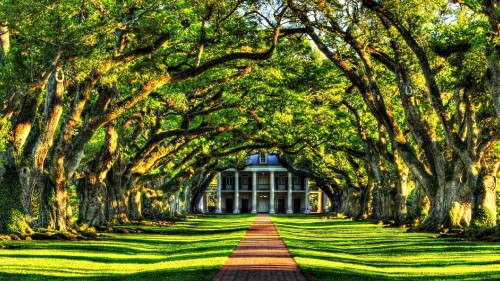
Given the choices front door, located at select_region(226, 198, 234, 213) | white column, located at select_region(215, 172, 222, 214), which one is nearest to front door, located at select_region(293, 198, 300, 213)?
front door, located at select_region(226, 198, 234, 213)

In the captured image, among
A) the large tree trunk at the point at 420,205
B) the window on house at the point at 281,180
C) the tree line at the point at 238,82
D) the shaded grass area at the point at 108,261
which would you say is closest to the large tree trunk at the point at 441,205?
the tree line at the point at 238,82

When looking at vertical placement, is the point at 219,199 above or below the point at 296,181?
below

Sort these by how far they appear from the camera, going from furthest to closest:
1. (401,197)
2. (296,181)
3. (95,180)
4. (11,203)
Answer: (296,181)
(401,197)
(95,180)
(11,203)

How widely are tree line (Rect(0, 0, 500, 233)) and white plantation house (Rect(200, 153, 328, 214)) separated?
3351 inches

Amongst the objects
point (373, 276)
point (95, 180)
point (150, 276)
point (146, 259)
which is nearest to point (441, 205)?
point (146, 259)

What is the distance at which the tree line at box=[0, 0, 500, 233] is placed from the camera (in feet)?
74.6

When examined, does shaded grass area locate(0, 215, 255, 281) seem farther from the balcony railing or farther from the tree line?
the balcony railing

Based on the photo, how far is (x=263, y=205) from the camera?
129750 millimetres

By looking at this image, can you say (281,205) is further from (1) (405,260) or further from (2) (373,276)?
(2) (373,276)

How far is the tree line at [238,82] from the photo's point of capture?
896 inches

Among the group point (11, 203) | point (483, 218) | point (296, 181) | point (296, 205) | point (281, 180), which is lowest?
point (483, 218)

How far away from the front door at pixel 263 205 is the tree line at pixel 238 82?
88365 mm

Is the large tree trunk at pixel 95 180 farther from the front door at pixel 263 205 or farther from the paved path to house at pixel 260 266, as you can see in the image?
the front door at pixel 263 205

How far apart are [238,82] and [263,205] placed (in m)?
96.6
